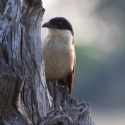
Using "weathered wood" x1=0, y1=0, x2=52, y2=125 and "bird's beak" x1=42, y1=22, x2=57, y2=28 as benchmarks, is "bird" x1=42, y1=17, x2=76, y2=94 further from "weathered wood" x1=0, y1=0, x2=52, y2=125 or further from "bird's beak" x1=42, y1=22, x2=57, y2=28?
"weathered wood" x1=0, y1=0, x2=52, y2=125

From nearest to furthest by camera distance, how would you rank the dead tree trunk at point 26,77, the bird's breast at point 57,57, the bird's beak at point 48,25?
the dead tree trunk at point 26,77, the bird's breast at point 57,57, the bird's beak at point 48,25

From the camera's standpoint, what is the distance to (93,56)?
54.7 ft

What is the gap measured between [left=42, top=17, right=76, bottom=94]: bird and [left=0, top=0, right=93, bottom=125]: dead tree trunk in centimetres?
142

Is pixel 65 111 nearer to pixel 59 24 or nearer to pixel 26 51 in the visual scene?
pixel 26 51

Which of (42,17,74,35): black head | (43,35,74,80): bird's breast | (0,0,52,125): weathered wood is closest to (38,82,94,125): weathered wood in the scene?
(0,0,52,125): weathered wood

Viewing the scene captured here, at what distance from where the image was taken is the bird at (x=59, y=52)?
695cm

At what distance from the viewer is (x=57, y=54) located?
6.97 meters

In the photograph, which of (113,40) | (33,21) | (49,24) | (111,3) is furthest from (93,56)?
(33,21)

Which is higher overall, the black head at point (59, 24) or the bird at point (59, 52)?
the black head at point (59, 24)

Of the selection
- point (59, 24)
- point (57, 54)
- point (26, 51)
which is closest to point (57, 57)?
point (57, 54)

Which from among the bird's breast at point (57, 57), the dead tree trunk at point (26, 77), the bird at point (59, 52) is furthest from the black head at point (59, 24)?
the dead tree trunk at point (26, 77)

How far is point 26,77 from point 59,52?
6.87ft

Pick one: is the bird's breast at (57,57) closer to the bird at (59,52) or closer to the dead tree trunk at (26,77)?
the bird at (59,52)

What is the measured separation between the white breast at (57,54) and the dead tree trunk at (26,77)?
141cm
